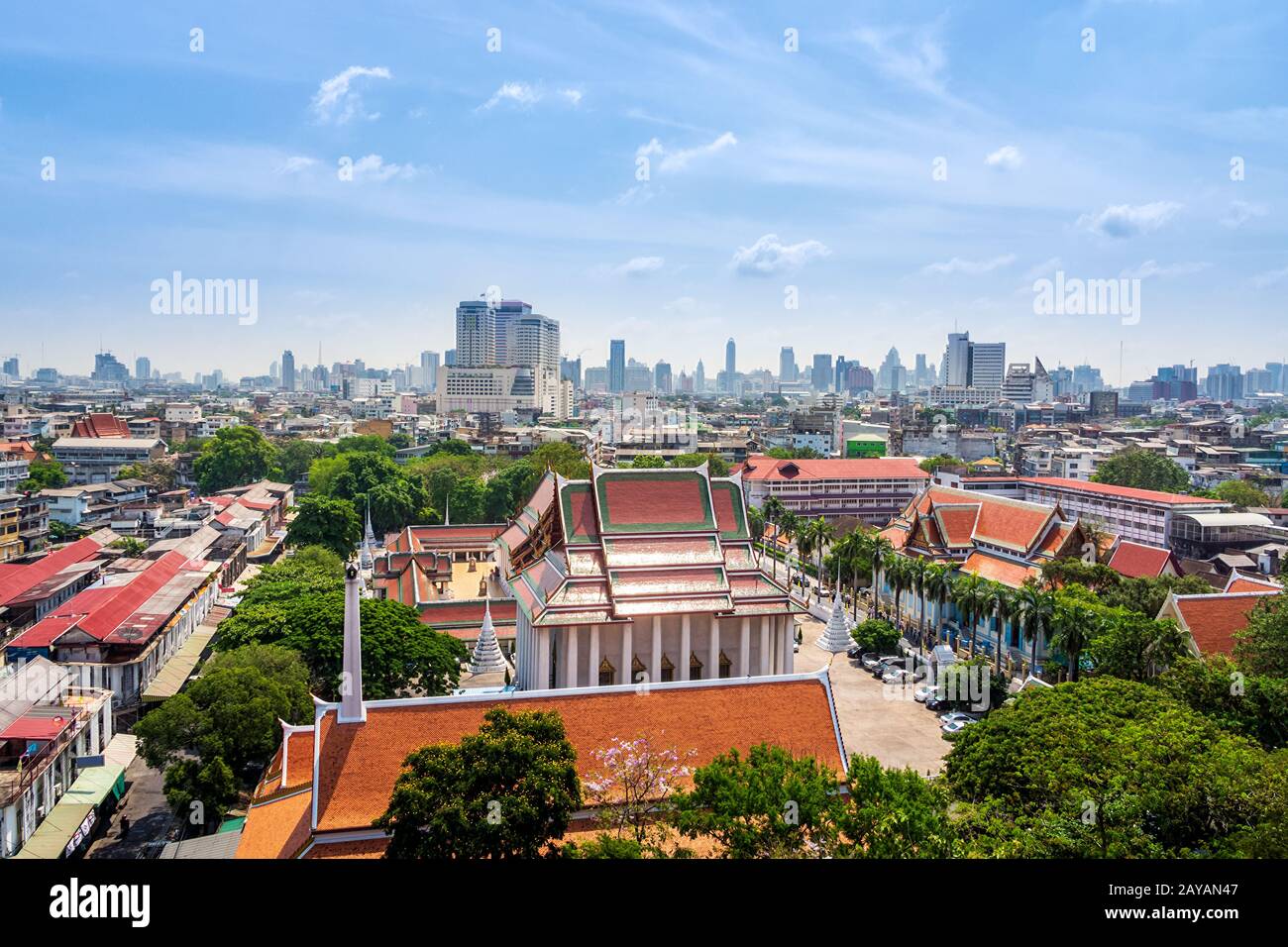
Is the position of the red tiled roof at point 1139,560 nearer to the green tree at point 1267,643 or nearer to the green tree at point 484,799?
the green tree at point 1267,643

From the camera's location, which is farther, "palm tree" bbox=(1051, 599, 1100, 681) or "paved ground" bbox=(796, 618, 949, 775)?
"palm tree" bbox=(1051, 599, 1100, 681)

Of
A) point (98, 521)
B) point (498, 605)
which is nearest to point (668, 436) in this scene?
point (98, 521)

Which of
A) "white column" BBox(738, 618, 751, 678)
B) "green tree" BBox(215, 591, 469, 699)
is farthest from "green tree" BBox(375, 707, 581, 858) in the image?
"white column" BBox(738, 618, 751, 678)

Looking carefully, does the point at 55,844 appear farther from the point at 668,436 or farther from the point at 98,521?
the point at 668,436

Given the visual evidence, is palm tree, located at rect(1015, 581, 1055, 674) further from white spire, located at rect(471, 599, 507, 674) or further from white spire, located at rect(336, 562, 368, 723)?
white spire, located at rect(336, 562, 368, 723)

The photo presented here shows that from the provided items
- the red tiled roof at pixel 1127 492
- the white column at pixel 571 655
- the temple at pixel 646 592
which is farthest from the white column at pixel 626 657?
the red tiled roof at pixel 1127 492

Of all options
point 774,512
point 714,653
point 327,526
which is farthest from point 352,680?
point 774,512
